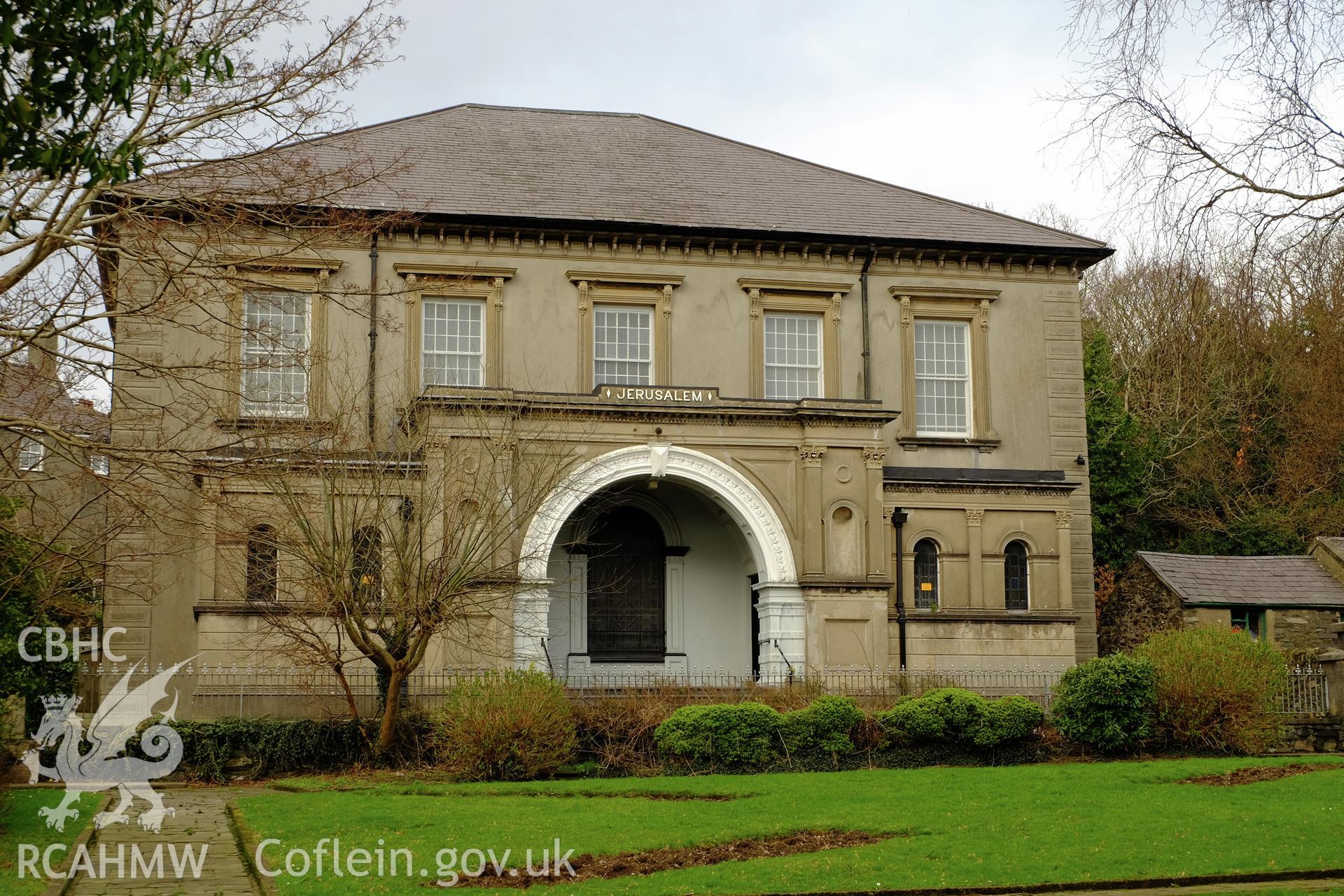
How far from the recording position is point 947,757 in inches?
865

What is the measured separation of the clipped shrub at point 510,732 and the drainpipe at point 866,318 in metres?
12.3

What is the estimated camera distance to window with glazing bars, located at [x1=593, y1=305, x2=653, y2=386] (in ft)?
98.2

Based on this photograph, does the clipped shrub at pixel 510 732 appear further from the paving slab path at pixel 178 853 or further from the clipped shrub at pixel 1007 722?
the clipped shrub at pixel 1007 722

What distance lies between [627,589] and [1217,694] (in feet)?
40.6

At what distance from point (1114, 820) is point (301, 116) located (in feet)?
37.9

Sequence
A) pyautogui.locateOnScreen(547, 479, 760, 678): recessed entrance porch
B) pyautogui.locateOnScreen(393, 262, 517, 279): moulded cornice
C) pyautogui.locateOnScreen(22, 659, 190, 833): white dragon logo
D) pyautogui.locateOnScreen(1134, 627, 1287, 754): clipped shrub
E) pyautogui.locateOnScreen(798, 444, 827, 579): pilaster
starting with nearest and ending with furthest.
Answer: pyautogui.locateOnScreen(22, 659, 190, 833): white dragon logo < pyautogui.locateOnScreen(1134, 627, 1287, 754): clipped shrub < pyautogui.locateOnScreen(798, 444, 827, 579): pilaster < pyautogui.locateOnScreen(393, 262, 517, 279): moulded cornice < pyautogui.locateOnScreen(547, 479, 760, 678): recessed entrance porch

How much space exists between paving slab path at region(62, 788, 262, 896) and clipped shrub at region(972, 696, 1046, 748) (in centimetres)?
1147

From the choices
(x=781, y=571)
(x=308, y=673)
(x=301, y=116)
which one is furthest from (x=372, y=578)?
(x=301, y=116)

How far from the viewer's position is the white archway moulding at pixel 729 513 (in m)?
25.8

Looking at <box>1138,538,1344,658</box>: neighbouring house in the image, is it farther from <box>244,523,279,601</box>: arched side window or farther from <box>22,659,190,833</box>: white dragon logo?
<box>22,659,190,833</box>: white dragon logo

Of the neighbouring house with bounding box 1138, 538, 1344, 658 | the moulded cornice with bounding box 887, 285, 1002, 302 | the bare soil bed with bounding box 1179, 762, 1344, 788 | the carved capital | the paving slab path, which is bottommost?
the bare soil bed with bounding box 1179, 762, 1344, 788

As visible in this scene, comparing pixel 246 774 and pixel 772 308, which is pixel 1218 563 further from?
pixel 246 774

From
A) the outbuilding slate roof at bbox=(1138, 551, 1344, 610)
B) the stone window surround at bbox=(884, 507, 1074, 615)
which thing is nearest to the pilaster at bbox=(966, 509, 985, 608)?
the stone window surround at bbox=(884, 507, 1074, 615)

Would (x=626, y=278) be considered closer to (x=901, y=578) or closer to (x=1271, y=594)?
(x=901, y=578)
